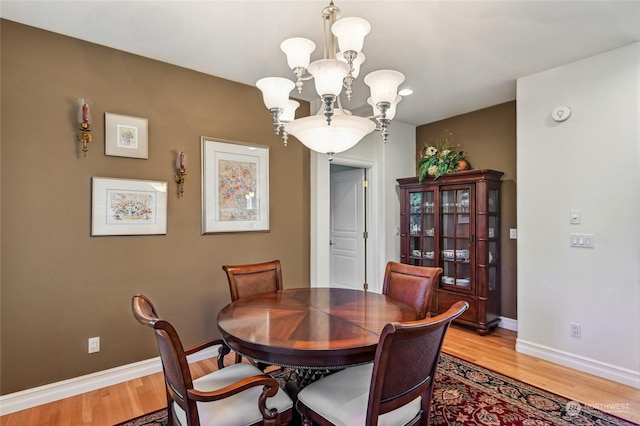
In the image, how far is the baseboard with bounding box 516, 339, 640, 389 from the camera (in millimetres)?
2523

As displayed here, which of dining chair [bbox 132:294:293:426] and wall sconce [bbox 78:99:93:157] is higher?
wall sconce [bbox 78:99:93:157]

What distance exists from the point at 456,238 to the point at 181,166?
3017mm

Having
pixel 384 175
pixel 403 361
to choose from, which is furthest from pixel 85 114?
pixel 384 175

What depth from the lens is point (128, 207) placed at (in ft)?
8.59

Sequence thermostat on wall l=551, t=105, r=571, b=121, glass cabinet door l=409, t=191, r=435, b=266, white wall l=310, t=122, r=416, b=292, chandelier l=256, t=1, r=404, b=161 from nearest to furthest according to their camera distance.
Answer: chandelier l=256, t=1, r=404, b=161
thermostat on wall l=551, t=105, r=571, b=121
glass cabinet door l=409, t=191, r=435, b=266
white wall l=310, t=122, r=416, b=292

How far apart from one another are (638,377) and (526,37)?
2.63 metres

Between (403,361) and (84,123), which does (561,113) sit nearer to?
(403,361)

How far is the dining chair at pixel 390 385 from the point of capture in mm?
1204

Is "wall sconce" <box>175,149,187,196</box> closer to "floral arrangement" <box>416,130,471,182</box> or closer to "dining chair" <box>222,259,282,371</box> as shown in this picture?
"dining chair" <box>222,259,282,371</box>

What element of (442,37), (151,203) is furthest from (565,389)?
(151,203)

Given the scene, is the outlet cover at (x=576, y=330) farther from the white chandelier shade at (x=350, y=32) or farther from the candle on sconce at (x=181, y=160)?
the candle on sconce at (x=181, y=160)

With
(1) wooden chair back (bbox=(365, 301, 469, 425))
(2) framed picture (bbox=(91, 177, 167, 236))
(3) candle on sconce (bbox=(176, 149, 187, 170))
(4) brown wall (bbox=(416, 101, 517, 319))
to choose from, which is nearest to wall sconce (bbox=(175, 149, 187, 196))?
(3) candle on sconce (bbox=(176, 149, 187, 170))

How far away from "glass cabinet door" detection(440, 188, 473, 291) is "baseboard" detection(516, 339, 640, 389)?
0.81 meters

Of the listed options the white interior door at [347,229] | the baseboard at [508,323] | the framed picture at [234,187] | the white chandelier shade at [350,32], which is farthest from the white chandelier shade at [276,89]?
the baseboard at [508,323]
